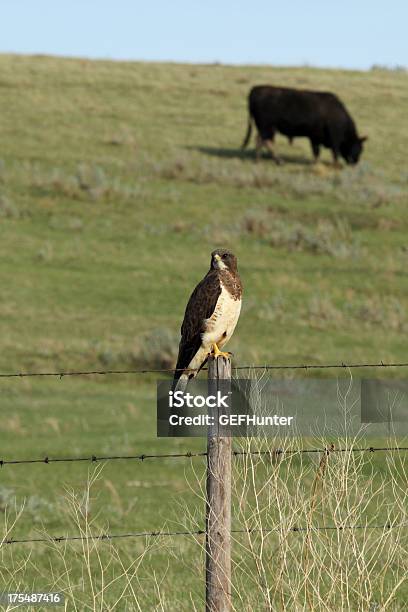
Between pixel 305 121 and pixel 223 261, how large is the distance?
3034cm

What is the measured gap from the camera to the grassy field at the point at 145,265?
51.8 feet

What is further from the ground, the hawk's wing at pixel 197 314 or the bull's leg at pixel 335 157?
the bull's leg at pixel 335 157

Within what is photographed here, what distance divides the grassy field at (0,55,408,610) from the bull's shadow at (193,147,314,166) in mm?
159

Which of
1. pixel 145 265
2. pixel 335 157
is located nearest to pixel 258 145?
pixel 335 157

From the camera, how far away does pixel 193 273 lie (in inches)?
1040

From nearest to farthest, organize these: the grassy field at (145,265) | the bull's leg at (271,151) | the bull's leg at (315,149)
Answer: the grassy field at (145,265) → the bull's leg at (271,151) → the bull's leg at (315,149)

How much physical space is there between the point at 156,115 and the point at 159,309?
2078cm

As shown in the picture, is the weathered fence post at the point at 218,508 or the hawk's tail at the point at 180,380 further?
the hawk's tail at the point at 180,380

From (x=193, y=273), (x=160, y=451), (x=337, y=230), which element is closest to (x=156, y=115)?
(x=337, y=230)

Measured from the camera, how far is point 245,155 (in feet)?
127

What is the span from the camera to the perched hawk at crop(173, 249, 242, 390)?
7.69 metres

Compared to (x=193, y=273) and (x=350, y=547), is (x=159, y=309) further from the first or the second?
(x=350, y=547)

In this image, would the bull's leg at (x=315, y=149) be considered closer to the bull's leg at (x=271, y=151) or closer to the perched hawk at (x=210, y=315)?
the bull's leg at (x=271, y=151)

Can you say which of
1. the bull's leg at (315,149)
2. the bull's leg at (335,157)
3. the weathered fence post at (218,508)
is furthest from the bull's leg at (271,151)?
the weathered fence post at (218,508)
